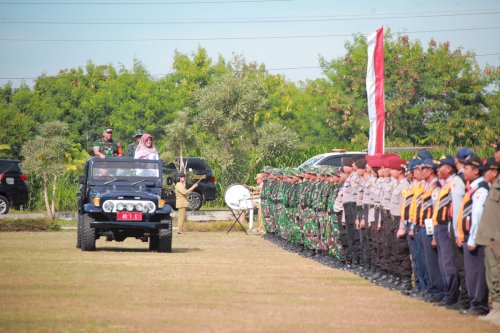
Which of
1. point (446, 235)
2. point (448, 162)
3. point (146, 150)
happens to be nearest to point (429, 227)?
point (446, 235)

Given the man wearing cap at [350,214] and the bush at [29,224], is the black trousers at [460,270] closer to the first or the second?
the man wearing cap at [350,214]

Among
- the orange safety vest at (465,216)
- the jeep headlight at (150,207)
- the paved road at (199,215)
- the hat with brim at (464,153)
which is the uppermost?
the hat with brim at (464,153)

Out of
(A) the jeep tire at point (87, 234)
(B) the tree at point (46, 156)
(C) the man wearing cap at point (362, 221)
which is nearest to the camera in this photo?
(C) the man wearing cap at point (362, 221)

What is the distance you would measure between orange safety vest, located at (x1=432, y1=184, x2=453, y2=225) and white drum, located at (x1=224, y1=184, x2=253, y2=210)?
63.1 ft

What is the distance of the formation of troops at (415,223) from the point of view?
14.6m

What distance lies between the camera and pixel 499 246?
46.4ft

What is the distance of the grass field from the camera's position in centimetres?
1320

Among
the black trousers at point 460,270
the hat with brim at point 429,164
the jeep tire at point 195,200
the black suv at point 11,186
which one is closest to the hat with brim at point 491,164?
the black trousers at point 460,270

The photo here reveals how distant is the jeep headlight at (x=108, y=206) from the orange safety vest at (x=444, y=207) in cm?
1060

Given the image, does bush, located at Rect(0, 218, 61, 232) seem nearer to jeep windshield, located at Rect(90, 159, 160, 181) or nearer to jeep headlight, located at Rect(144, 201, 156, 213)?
jeep windshield, located at Rect(90, 159, 160, 181)

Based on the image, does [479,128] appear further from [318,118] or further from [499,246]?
[499,246]

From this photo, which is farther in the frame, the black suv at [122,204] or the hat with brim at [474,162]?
the black suv at [122,204]

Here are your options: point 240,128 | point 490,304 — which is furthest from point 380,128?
point 240,128

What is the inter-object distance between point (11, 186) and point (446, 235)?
96.3 feet
